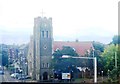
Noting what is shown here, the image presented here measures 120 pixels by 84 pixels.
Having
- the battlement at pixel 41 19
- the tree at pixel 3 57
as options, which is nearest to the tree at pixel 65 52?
the battlement at pixel 41 19

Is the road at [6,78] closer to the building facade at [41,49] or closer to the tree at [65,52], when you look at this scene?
the building facade at [41,49]

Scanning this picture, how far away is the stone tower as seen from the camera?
→ 130 inches

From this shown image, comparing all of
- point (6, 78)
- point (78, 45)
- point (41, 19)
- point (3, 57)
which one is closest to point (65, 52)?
point (78, 45)

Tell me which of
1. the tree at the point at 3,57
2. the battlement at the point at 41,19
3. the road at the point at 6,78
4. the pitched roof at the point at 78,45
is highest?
the battlement at the point at 41,19

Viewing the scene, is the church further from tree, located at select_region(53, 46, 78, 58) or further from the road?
the road

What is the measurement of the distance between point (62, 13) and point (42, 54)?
62cm

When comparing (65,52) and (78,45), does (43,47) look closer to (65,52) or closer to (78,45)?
(65,52)

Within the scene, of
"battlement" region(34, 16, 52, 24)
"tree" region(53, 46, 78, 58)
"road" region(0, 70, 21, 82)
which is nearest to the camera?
"road" region(0, 70, 21, 82)

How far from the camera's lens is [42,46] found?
3.38 metres

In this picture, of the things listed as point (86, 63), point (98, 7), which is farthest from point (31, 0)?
point (86, 63)

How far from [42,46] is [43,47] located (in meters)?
0.03

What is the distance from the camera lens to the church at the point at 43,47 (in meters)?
3.29

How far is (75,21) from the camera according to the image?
10.5 feet

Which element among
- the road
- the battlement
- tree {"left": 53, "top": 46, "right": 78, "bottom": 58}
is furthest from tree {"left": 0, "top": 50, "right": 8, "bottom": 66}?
tree {"left": 53, "top": 46, "right": 78, "bottom": 58}
